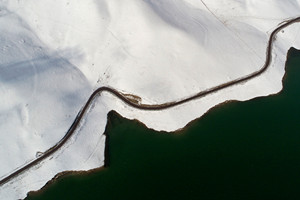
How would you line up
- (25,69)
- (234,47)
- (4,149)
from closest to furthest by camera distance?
(4,149) < (25,69) < (234,47)

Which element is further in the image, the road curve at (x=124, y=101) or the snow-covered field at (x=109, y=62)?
the snow-covered field at (x=109, y=62)

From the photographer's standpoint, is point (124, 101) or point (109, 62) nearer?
point (124, 101)

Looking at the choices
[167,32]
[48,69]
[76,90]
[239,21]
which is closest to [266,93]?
[239,21]

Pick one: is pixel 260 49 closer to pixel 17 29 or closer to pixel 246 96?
pixel 246 96

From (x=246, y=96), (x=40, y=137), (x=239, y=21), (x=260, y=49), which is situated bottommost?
(x=40, y=137)

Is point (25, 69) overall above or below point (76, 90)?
above

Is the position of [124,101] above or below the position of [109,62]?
below

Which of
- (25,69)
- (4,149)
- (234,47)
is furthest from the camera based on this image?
(234,47)

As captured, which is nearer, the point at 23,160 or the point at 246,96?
the point at 23,160
